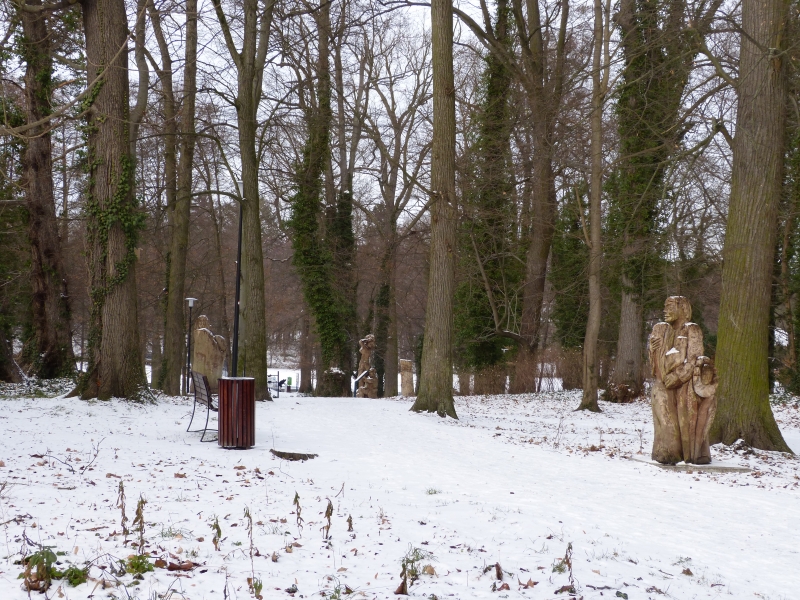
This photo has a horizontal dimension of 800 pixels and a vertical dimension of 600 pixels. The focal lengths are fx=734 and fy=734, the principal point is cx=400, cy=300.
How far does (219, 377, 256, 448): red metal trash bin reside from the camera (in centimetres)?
884

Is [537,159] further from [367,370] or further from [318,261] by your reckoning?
[318,261]

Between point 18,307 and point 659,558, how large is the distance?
21.1 metres

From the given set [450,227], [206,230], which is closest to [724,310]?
[450,227]

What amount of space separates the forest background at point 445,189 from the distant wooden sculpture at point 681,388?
1587mm

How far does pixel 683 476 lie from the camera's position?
8.54 metres

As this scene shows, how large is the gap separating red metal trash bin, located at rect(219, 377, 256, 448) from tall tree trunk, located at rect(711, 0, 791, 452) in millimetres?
6479

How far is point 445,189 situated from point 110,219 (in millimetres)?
6022

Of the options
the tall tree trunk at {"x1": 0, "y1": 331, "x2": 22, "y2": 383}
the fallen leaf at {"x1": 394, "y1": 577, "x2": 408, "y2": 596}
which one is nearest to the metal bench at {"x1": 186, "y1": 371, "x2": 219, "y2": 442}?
the fallen leaf at {"x1": 394, "y1": 577, "x2": 408, "y2": 596}

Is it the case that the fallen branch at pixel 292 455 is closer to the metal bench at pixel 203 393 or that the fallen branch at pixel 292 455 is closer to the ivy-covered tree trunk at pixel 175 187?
the metal bench at pixel 203 393

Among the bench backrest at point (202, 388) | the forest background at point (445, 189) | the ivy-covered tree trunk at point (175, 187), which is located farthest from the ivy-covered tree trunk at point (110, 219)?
the ivy-covered tree trunk at point (175, 187)

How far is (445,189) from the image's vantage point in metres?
13.9

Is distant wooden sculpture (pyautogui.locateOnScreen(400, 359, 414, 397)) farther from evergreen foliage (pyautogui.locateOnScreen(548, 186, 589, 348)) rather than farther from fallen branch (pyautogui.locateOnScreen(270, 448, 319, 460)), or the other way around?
fallen branch (pyautogui.locateOnScreen(270, 448, 319, 460))

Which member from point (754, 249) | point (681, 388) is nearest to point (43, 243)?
point (681, 388)

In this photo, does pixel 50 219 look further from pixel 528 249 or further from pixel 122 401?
pixel 528 249
